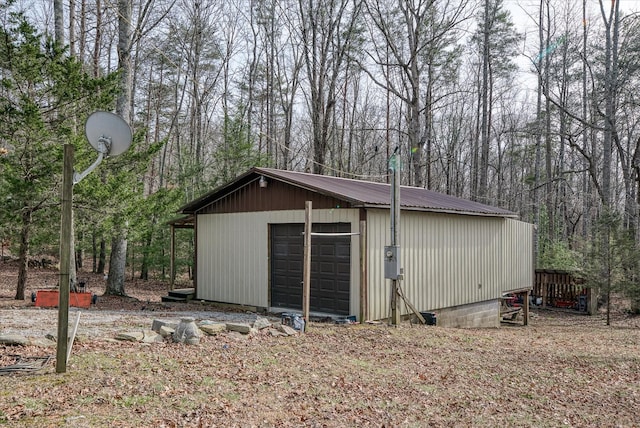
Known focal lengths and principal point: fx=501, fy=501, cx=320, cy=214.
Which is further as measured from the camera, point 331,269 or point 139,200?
point 139,200

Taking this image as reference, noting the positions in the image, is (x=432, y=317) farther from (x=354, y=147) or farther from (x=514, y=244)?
(x=354, y=147)

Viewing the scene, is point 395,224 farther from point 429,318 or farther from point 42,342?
point 42,342

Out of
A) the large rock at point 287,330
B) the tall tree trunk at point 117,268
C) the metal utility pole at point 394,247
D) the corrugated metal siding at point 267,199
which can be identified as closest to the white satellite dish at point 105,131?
the large rock at point 287,330

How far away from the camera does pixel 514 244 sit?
1487cm

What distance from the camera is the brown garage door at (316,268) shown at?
32.7 feet

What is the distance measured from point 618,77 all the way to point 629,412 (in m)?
16.3

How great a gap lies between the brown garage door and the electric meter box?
109cm

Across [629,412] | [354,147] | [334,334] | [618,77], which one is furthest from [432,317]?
[354,147]

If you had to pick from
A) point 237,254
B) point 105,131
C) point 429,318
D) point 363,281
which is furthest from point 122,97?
point 429,318

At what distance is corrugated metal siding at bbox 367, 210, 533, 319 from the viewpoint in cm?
987

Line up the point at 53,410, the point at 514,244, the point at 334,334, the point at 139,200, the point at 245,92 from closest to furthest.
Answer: the point at 53,410
the point at 334,334
the point at 139,200
the point at 514,244
the point at 245,92

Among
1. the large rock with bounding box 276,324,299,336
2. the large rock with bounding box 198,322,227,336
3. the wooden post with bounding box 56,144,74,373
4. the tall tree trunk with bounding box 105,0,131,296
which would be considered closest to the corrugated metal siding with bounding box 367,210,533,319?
the large rock with bounding box 276,324,299,336

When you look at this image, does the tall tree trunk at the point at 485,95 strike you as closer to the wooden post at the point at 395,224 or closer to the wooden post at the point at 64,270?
the wooden post at the point at 395,224

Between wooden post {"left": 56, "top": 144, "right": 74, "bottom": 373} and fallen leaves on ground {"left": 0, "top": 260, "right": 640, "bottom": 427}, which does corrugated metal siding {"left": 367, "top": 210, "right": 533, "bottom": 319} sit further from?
wooden post {"left": 56, "top": 144, "right": 74, "bottom": 373}
